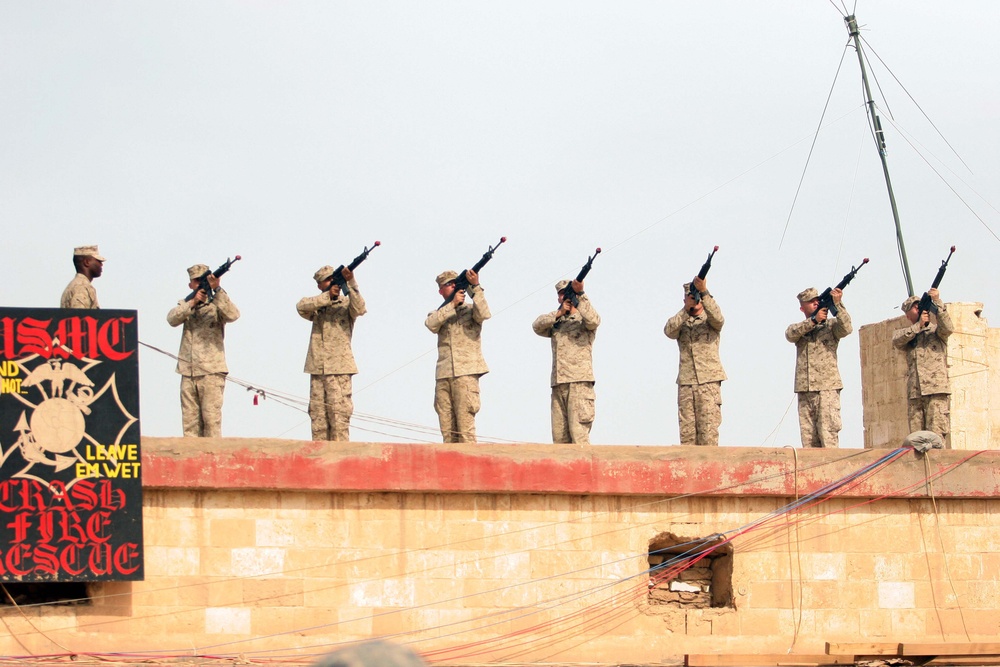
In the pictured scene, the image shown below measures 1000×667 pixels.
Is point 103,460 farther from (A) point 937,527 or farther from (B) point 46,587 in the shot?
(A) point 937,527

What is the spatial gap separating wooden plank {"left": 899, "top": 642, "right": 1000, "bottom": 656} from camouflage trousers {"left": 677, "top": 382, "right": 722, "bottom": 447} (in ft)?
8.58

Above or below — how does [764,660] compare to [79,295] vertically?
below

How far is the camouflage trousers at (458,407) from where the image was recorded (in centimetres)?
1250

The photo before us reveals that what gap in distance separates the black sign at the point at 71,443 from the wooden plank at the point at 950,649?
238 inches

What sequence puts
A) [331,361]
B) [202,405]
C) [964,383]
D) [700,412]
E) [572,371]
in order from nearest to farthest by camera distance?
1. [202,405]
2. [331,361]
3. [572,371]
4. [700,412]
5. [964,383]

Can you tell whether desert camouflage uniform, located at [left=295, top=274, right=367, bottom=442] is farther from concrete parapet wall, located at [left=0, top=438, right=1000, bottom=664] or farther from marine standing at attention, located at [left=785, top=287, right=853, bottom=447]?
marine standing at attention, located at [left=785, top=287, right=853, bottom=447]

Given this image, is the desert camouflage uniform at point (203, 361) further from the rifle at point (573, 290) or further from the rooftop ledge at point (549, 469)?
the rifle at point (573, 290)

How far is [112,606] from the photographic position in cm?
1125

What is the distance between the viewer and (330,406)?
12.5 metres

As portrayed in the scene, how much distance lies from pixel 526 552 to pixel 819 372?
3663 millimetres

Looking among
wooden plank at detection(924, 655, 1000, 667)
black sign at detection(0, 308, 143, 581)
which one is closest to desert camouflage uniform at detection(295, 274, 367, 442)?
black sign at detection(0, 308, 143, 581)

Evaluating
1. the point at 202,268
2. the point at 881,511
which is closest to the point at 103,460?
the point at 202,268

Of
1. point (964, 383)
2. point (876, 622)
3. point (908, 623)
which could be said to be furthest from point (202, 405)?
point (964, 383)

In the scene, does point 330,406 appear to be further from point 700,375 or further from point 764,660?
point 764,660
